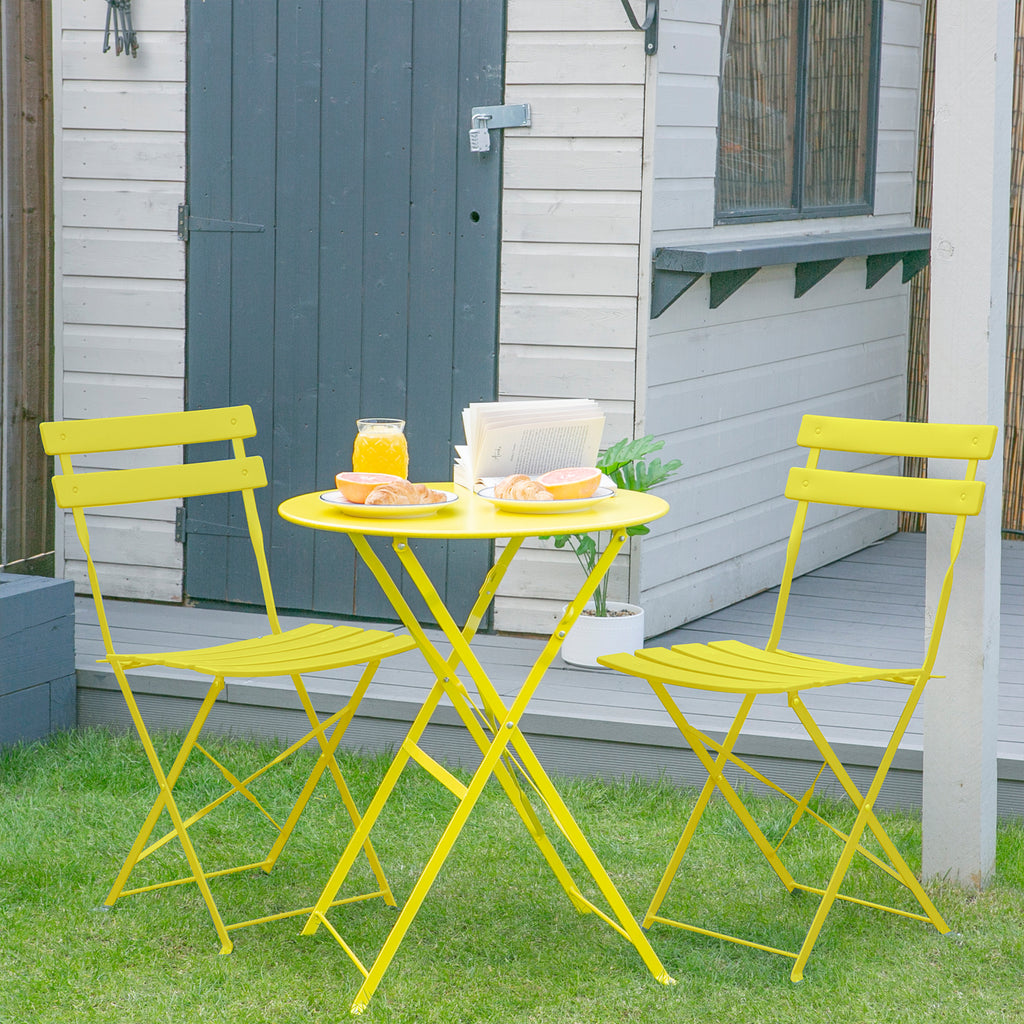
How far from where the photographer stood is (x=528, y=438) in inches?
120

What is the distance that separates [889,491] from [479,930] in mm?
1230

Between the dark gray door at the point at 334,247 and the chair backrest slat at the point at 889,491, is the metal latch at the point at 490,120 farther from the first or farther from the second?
the chair backrest slat at the point at 889,491

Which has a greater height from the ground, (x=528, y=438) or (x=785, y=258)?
(x=785, y=258)

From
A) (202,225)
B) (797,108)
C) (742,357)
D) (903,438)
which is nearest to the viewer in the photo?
(903,438)

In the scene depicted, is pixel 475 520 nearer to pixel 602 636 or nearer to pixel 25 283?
pixel 602 636

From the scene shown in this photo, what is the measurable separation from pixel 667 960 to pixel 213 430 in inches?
59.5

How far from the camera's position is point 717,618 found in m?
5.15

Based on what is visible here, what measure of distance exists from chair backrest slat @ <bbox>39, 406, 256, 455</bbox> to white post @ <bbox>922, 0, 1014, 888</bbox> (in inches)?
59.9

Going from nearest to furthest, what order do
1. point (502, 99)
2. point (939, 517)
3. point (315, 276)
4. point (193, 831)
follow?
point (939, 517), point (193, 831), point (502, 99), point (315, 276)

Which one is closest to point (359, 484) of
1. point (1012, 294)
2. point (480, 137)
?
point (480, 137)

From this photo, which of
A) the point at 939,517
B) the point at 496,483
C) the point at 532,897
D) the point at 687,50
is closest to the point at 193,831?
the point at 532,897

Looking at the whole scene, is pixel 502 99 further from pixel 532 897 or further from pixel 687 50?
pixel 532 897

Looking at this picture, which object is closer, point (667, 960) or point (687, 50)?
point (667, 960)

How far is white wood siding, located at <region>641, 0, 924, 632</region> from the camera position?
4637 millimetres
